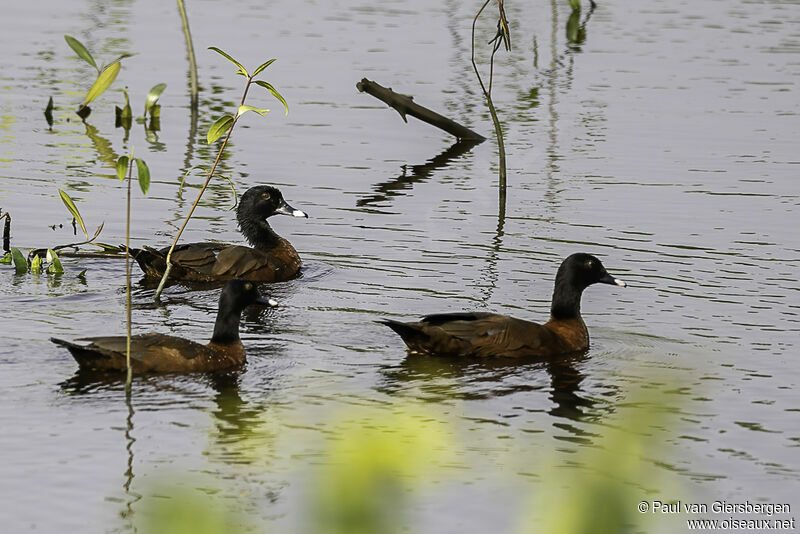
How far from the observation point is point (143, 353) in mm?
9258

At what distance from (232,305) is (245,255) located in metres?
3.00

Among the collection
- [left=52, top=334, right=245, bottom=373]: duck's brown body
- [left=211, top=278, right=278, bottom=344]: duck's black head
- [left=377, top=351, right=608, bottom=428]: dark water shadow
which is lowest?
[left=377, top=351, right=608, bottom=428]: dark water shadow

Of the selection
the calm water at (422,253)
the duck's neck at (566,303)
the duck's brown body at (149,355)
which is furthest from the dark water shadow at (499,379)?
the duck's brown body at (149,355)

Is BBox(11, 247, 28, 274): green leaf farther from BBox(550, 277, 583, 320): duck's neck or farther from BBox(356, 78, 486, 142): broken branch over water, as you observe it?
BBox(356, 78, 486, 142): broken branch over water

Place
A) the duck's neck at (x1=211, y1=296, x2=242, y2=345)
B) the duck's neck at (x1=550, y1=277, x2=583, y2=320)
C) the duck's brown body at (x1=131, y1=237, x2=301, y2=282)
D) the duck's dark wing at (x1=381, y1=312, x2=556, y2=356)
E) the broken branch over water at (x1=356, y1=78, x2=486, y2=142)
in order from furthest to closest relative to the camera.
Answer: the broken branch over water at (x1=356, y1=78, x2=486, y2=142) → the duck's brown body at (x1=131, y1=237, x2=301, y2=282) → the duck's neck at (x1=550, y1=277, x2=583, y2=320) → the duck's dark wing at (x1=381, y1=312, x2=556, y2=356) → the duck's neck at (x1=211, y1=296, x2=242, y2=345)

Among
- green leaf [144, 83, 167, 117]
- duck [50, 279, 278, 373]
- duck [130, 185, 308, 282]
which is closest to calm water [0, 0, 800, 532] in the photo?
duck [50, 279, 278, 373]

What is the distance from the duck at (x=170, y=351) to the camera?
920 centimetres

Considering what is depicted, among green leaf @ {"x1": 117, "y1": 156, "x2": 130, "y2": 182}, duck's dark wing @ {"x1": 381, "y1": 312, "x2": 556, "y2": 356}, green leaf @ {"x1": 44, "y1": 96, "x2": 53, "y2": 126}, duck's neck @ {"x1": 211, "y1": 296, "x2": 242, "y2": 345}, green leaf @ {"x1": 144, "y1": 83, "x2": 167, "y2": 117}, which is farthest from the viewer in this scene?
green leaf @ {"x1": 44, "y1": 96, "x2": 53, "y2": 126}

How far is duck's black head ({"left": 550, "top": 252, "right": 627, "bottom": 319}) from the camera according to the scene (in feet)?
35.6

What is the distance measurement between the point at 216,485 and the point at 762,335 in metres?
5.66

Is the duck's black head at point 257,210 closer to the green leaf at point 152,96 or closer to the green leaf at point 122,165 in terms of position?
the green leaf at point 152,96

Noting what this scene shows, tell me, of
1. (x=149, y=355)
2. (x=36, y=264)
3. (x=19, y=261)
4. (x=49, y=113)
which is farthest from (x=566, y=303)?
(x=49, y=113)

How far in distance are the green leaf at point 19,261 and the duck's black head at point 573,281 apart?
16.2 feet

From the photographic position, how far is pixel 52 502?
6961 millimetres
